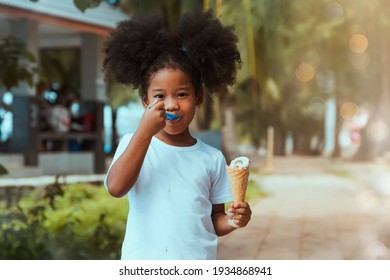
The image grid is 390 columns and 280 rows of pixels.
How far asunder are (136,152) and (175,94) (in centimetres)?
14

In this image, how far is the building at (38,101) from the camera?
305 cm

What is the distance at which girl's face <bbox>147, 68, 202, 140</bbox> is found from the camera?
1221mm

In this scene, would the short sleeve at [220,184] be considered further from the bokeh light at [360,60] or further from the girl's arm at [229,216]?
the bokeh light at [360,60]

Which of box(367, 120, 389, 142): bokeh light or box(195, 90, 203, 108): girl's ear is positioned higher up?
box(195, 90, 203, 108): girl's ear

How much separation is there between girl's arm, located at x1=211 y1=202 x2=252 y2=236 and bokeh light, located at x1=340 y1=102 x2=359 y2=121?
5.94 feet

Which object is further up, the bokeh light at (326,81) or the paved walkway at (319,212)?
the bokeh light at (326,81)

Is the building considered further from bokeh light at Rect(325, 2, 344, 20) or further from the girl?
the girl

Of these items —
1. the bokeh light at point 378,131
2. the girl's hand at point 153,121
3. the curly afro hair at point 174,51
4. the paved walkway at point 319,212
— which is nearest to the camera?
the girl's hand at point 153,121

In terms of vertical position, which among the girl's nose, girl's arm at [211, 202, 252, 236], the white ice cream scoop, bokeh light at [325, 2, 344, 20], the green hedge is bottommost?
the green hedge

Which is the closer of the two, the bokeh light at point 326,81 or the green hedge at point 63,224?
the green hedge at point 63,224

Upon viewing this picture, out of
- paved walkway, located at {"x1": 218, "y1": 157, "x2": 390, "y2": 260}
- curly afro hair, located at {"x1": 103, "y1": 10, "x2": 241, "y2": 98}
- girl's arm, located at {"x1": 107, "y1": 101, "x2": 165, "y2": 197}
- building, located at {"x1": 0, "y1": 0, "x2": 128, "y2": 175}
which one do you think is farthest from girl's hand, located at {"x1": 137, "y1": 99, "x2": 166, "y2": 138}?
building, located at {"x1": 0, "y1": 0, "x2": 128, "y2": 175}

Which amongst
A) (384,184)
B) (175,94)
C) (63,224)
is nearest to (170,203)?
(175,94)

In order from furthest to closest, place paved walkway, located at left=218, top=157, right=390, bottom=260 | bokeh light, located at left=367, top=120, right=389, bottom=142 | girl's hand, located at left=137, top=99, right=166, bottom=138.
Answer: bokeh light, located at left=367, top=120, right=389, bottom=142, paved walkway, located at left=218, top=157, right=390, bottom=260, girl's hand, located at left=137, top=99, right=166, bottom=138

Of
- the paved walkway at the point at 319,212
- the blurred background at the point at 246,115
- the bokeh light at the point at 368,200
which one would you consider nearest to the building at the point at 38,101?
the blurred background at the point at 246,115
